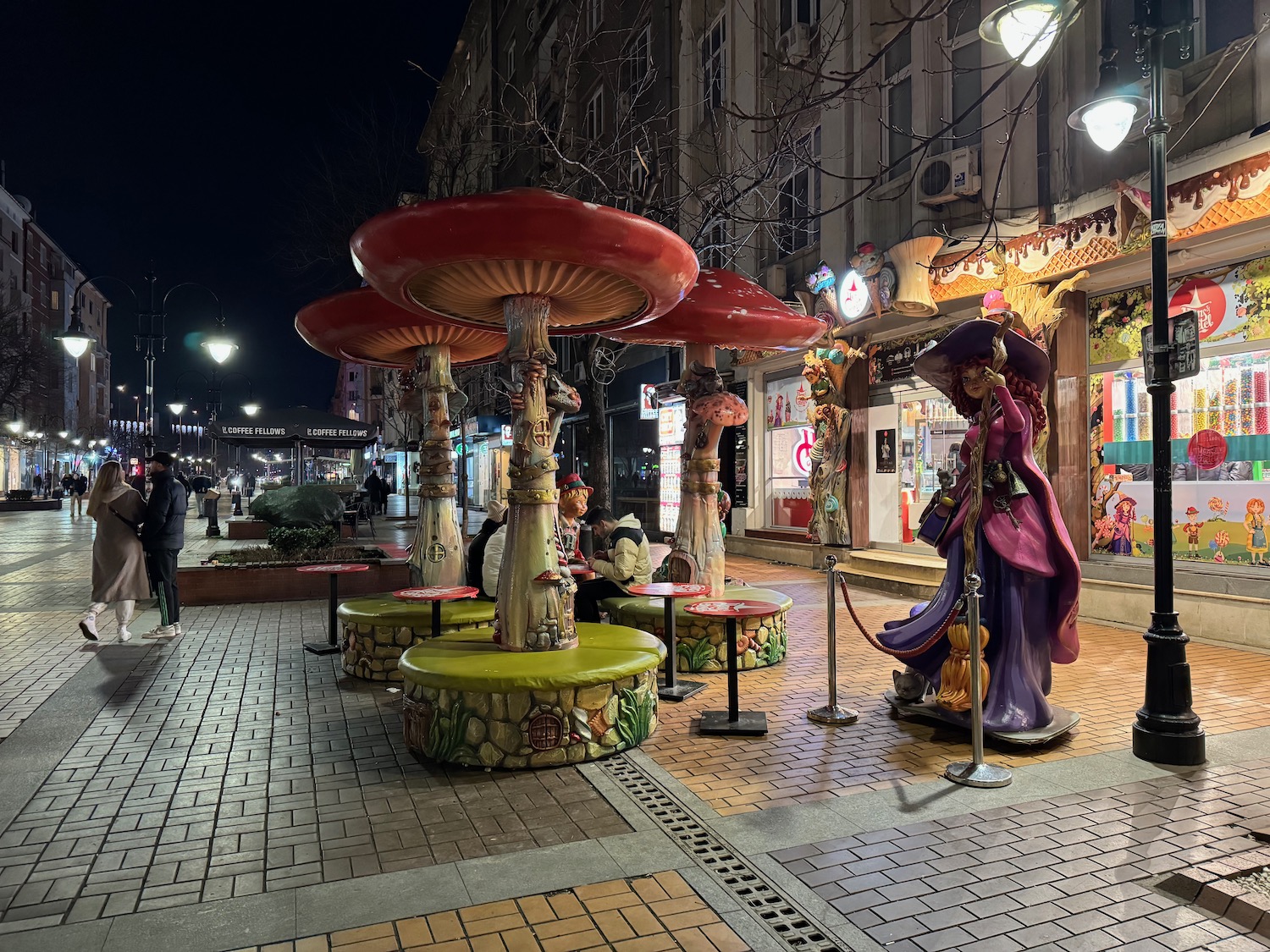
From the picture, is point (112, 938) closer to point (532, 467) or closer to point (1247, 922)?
point (532, 467)

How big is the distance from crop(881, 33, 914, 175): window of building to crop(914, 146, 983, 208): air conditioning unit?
31.9 inches

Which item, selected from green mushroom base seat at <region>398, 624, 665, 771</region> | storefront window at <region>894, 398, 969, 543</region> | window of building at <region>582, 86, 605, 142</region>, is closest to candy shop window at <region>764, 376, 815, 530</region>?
storefront window at <region>894, 398, 969, 543</region>

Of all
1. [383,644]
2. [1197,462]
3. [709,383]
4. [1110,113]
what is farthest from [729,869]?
[1197,462]

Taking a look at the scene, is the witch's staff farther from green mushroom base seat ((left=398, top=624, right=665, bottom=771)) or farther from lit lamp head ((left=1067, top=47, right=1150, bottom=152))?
green mushroom base seat ((left=398, top=624, right=665, bottom=771))

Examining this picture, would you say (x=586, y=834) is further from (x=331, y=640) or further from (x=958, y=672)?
(x=331, y=640)

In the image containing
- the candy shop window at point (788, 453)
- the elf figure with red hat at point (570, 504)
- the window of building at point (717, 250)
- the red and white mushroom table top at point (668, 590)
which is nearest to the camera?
the red and white mushroom table top at point (668, 590)

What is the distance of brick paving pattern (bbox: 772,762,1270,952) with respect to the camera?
297 centimetres

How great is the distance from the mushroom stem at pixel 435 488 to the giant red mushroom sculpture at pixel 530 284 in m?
2.21

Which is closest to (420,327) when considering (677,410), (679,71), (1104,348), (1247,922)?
(1247,922)

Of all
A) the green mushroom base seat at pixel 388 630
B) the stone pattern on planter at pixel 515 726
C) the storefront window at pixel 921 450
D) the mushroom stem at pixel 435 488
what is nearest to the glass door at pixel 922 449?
the storefront window at pixel 921 450

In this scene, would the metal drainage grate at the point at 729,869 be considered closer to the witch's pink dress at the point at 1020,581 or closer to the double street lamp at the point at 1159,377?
the witch's pink dress at the point at 1020,581

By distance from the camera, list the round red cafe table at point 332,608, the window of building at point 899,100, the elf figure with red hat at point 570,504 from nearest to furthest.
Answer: the elf figure with red hat at point 570,504 < the round red cafe table at point 332,608 < the window of building at point 899,100

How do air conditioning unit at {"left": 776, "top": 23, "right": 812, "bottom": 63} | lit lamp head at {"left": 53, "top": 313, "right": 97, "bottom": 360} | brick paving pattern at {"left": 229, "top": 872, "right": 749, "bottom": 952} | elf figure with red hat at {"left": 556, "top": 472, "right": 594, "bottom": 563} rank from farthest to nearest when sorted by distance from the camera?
lit lamp head at {"left": 53, "top": 313, "right": 97, "bottom": 360} → air conditioning unit at {"left": 776, "top": 23, "right": 812, "bottom": 63} → elf figure with red hat at {"left": 556, "top": 472, "right": 594, "bottom": 563} → brick paving pattern at {"left": 229, "top": 872, "right": 749, "bottom": 952}

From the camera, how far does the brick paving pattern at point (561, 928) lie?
2885mm
